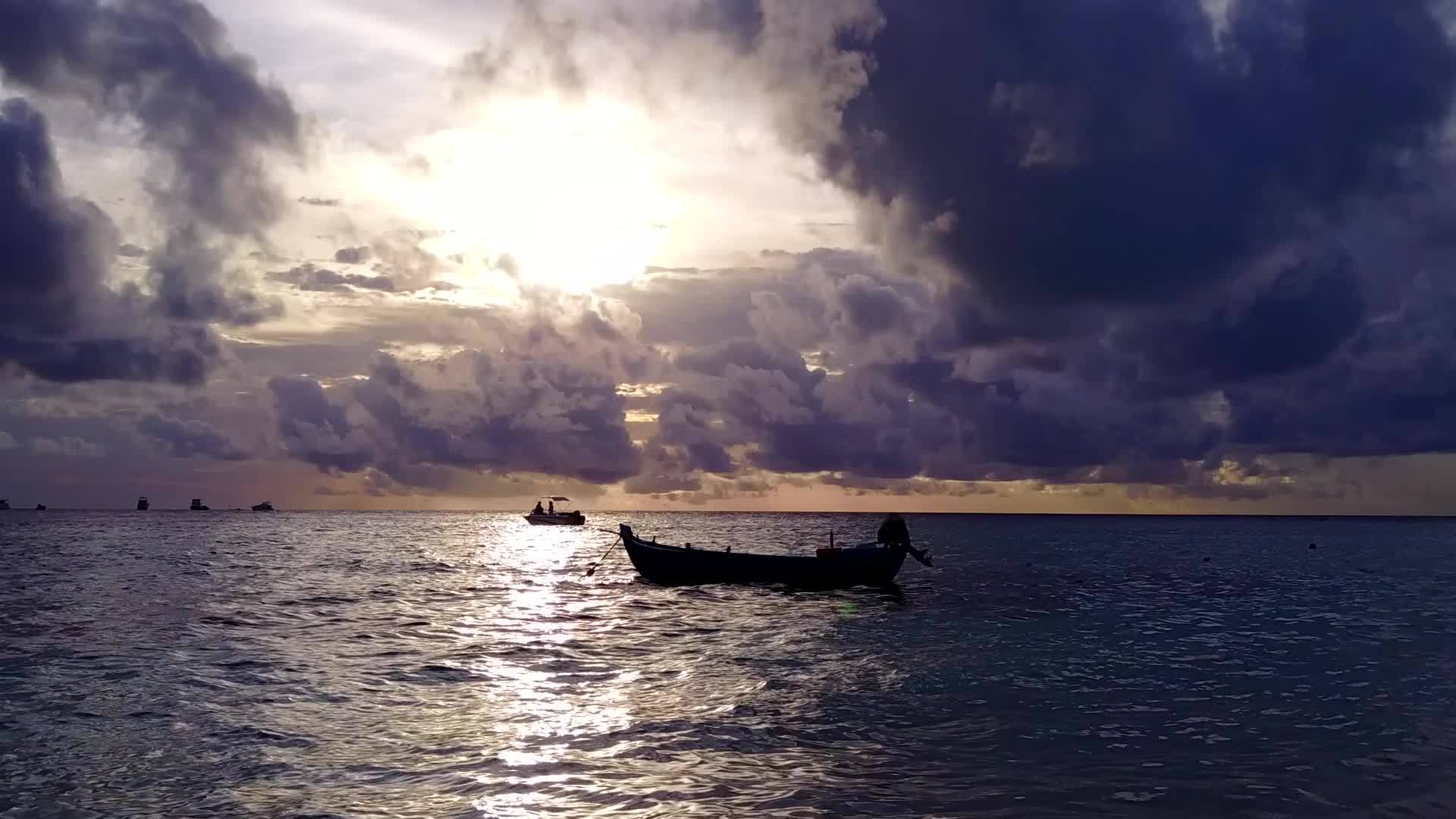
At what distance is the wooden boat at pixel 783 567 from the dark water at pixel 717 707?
2.24 meters

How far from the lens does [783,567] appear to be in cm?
5744

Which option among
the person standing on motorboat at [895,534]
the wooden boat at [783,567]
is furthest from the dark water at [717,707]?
the person standing on motorboat at [895,534]

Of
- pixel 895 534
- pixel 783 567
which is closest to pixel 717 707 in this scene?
pixel 783 567

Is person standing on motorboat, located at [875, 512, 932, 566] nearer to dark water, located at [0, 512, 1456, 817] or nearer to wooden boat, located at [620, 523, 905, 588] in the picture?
wooden boat, located at [620, 523, 905, 588]

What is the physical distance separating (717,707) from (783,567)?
1329 inches

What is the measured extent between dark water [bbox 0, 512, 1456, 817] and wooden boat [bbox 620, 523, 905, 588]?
2243mm

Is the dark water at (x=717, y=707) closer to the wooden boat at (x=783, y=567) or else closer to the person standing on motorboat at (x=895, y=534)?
the wooden boat at (x=783, y=567)

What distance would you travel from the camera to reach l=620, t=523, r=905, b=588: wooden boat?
56.5 meters

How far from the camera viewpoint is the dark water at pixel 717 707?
16.9 m

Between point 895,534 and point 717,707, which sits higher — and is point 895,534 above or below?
above

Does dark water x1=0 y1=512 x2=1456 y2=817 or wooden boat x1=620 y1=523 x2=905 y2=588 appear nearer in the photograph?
dark water x1=0 y1=512 x2=1456 y2=817

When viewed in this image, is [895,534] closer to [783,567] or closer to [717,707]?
[783,567]

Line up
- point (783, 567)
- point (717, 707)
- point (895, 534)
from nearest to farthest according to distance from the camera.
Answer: point (717, 707), point (783, 567), point (895, 534)

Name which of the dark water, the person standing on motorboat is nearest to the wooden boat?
the person standing on motorboat
